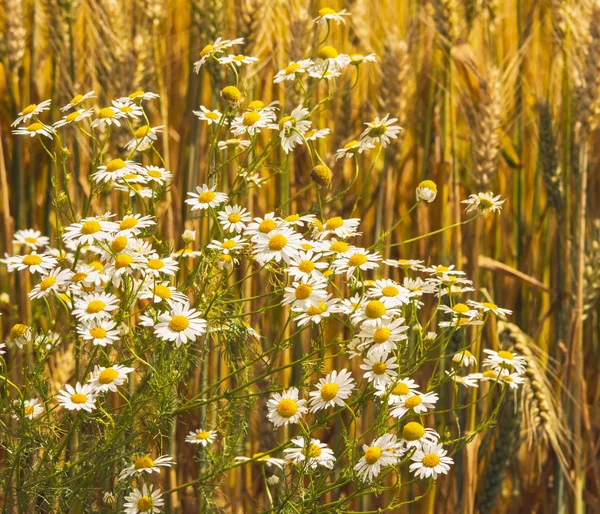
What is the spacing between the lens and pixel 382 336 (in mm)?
1077

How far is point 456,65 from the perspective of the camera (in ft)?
5.97

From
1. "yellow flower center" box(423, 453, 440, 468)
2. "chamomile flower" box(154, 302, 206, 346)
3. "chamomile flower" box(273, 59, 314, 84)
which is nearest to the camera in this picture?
"chamomile flower" box(154, 302, 206, 346)

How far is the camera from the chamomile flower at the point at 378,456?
110 cm

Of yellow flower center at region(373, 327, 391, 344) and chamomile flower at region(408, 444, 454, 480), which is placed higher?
yellow flower center at region(373, 327, 391, 344)

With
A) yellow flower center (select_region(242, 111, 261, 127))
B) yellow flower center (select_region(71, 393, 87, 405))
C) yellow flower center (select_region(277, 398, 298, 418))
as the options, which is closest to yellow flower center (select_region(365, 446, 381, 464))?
yellow flower center (select_region(277, 398, 298, 418))

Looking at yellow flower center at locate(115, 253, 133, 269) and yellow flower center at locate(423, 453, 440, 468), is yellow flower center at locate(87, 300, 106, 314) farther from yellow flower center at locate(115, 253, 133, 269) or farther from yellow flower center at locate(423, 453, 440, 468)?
yellow flower center at locate(423, 453, 440, 468)

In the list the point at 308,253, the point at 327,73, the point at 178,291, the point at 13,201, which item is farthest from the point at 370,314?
the point at 13,201

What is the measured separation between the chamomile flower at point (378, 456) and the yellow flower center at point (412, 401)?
0.05 m

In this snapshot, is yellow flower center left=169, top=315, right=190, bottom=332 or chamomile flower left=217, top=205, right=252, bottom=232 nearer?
Result: yellow flower center left=169, top=315, right=190, bottom=332

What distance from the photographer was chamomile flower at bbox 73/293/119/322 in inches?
43.4

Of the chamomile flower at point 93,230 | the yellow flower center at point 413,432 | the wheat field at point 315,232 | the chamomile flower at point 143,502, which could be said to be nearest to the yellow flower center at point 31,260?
the wheat field at point 315,232

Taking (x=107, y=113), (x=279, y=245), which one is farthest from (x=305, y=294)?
(x=107, y=113)

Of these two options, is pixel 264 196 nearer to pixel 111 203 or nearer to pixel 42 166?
pixel 111 203

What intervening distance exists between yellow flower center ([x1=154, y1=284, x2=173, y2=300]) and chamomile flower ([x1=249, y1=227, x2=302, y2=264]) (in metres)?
0.12
